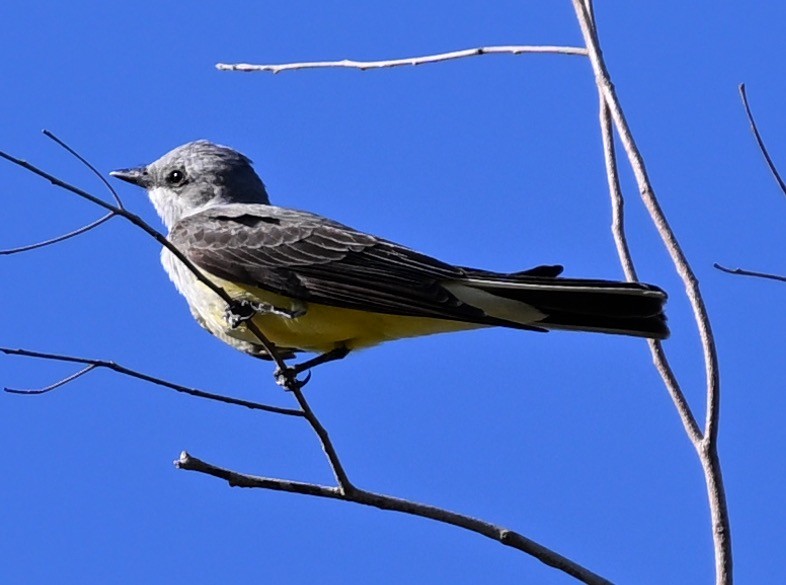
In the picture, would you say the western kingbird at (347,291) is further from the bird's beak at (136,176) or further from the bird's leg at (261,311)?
the bird's beak at (136,176)

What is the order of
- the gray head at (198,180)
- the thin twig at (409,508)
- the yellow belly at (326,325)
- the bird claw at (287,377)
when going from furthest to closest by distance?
the gray head at (198,180) → the yellow belly at (326,325) → the bird claw at (287,377) → the thin twig at (409,508)

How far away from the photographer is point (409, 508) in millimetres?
3783

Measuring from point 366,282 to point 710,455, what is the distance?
7.53 ft

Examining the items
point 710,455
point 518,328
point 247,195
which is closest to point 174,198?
point 247,195

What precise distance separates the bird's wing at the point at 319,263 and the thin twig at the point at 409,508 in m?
1.43

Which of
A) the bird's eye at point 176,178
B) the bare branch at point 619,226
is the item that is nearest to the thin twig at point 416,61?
the bare branch at point 619,226

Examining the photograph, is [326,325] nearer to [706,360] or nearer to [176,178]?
[176,178]

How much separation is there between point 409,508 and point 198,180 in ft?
13.5

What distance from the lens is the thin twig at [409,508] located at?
3.60 meters

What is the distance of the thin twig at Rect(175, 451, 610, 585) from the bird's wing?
143 centimetres

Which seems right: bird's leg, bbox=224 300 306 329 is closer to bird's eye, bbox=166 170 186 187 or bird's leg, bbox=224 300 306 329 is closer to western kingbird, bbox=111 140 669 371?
western kingbird, bbox=111 140 669 371

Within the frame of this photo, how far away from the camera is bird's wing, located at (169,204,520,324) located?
18.1 feet

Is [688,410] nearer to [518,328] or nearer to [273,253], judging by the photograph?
[518,328]

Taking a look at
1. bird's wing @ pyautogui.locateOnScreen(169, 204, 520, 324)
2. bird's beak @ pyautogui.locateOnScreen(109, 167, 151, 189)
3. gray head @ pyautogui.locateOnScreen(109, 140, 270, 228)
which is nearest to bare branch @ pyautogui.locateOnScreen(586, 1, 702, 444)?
bird's wing @ pyautogui.locateOnScreen(169, 204, 520, 324)
